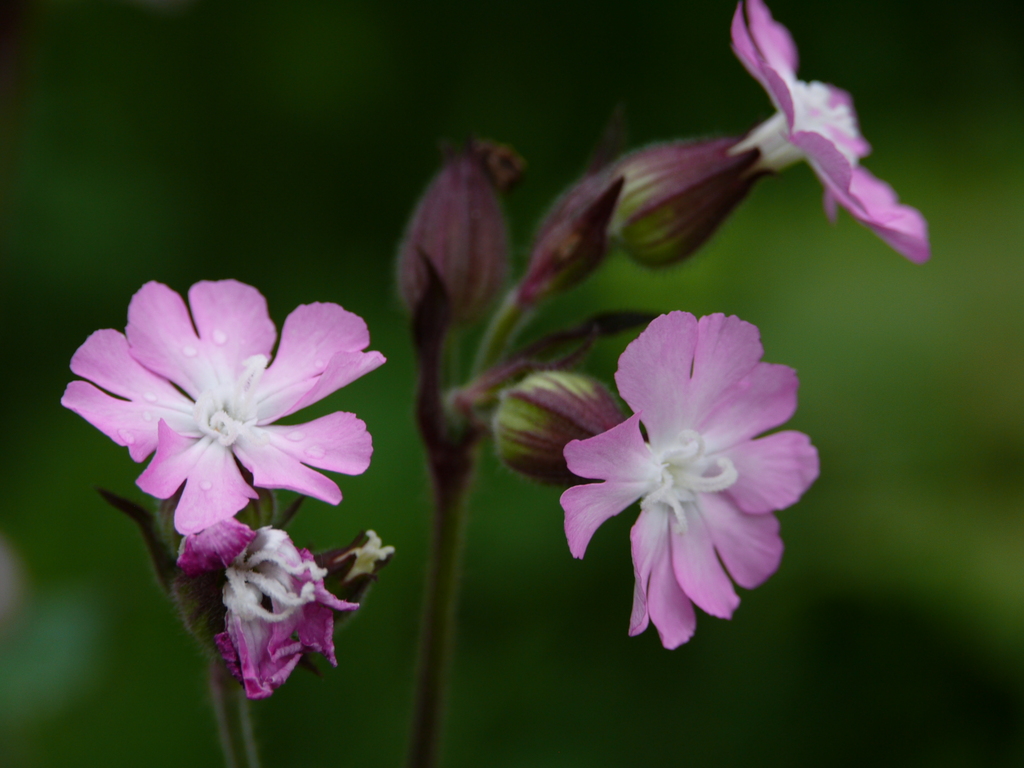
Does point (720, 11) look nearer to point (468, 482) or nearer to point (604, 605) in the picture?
point (604, 605)

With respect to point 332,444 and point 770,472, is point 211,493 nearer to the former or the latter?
point 332,444

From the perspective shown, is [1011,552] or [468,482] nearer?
[468,482]

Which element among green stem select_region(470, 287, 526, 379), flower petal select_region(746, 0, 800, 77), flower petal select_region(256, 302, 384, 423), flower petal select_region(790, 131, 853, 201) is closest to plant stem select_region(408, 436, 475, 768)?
green stem select_region(470, 287, 526, 379)

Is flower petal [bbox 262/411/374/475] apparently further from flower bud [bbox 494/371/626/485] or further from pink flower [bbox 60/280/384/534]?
flower bud [bbox 494/371/626/485]

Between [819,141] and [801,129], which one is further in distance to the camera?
[801,129]

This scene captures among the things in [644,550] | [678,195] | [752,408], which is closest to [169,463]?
[644,550]

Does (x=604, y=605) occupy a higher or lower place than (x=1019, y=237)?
lower

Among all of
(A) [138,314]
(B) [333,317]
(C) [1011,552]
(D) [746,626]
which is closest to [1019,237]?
(C) [1011,552]

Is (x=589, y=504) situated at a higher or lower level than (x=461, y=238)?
lower
